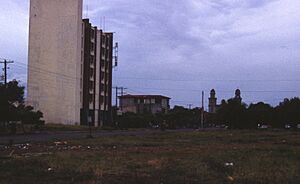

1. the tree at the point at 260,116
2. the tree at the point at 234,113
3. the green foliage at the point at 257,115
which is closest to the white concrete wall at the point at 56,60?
the tree at the point at 234,113

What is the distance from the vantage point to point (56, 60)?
104m

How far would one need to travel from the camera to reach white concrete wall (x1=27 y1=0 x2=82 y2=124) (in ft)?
341

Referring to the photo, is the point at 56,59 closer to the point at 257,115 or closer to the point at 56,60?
the point at 56,60

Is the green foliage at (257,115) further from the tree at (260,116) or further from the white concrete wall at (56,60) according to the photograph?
the white concrete wall at (56,60)

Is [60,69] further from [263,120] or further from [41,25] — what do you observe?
[263,120]

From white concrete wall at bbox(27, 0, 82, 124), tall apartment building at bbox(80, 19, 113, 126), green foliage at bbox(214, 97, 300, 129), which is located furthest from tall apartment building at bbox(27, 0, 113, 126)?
green foliage at bbox(214, 97, 300, 129)

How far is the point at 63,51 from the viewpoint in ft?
342

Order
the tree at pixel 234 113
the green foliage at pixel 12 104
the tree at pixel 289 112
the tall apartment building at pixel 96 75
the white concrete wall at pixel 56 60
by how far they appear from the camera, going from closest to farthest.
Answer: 1. the green foliage at pixel 12 104
2. the white concrete wall at pixel 56 60
3. the tree at pixel 289 112
4. the tree at pixel 234 113
5. the tall apartment building at pixel 96 75

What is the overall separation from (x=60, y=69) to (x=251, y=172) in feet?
300

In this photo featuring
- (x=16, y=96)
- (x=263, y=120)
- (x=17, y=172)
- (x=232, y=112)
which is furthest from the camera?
(x=263, y=120)

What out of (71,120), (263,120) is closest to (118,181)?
(71,120)

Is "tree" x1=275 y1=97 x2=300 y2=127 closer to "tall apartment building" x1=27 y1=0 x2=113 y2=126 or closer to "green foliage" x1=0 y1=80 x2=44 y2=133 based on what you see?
"tall apartment building" x1=27 y1=0 x2=113 y2=126

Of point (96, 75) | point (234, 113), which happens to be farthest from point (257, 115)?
point (96, 75)

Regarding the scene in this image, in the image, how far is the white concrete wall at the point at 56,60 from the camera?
10394 centimetres
